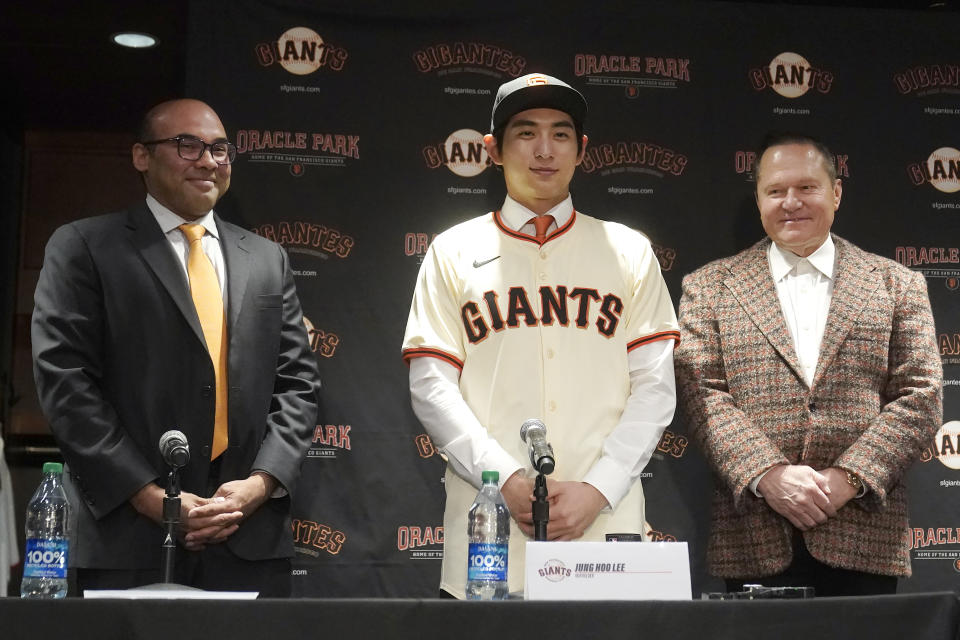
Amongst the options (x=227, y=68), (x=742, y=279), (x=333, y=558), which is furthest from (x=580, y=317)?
(x=227, y=68)

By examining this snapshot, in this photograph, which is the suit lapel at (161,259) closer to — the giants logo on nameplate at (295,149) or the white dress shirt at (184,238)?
the white dress shirt at (184,238)

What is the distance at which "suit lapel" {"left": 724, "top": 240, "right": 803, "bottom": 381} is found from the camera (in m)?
3.26

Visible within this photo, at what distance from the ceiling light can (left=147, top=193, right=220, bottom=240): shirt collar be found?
2.01 meters

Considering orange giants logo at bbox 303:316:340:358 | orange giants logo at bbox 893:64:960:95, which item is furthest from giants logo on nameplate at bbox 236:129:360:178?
orange giants logo at bbox 893:64:960:95

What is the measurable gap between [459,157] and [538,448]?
1950 millimetres

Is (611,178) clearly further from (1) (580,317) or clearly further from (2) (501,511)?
(2) (501,511)

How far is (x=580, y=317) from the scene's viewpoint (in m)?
3.11

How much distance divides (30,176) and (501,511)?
5180mm

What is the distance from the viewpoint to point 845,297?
10.9ft

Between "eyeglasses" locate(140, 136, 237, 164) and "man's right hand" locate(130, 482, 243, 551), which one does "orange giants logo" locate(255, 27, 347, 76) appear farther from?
A: "man's right hand" locate(130, 482, 243, 551)

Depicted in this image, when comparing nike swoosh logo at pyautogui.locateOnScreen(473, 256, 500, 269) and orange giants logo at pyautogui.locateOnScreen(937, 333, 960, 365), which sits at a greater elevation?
nike swoosh logo at pyautogui.locateOnScreen(473, 256, 500, 269)

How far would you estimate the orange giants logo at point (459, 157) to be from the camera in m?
4.07

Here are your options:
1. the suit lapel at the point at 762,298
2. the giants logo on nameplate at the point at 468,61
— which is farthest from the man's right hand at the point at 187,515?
the giants logo on nameplate at the point at 468,61

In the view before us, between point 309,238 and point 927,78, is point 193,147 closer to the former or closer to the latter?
point 309,238
